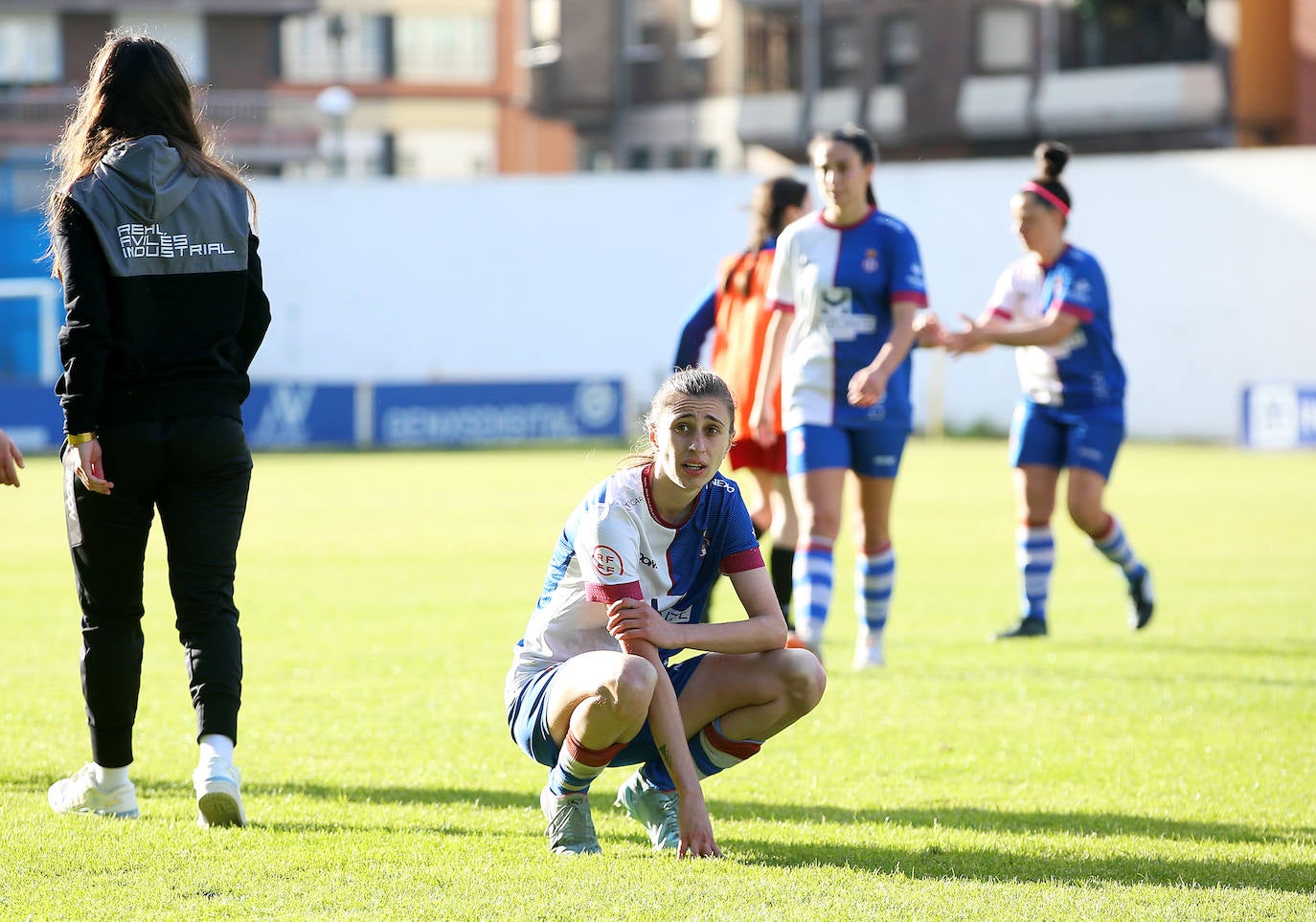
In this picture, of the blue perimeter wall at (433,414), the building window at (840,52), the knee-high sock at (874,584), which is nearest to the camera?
the knee-high sock at (874,584)

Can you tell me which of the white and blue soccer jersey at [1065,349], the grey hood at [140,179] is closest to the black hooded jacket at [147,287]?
the grey hood at [140,179]

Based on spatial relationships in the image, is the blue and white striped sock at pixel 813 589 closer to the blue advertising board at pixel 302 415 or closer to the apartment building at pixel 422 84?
the blue advertising board at pixel 302 415

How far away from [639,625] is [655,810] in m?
0.69

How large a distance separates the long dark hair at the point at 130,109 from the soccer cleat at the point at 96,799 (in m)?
1.59

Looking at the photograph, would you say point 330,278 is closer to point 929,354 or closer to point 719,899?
point 929,354

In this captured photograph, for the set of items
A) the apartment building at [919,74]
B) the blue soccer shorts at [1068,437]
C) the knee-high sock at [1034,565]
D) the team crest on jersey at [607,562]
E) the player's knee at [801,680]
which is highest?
the apartment building at [919,74]

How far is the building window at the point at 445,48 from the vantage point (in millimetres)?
66000

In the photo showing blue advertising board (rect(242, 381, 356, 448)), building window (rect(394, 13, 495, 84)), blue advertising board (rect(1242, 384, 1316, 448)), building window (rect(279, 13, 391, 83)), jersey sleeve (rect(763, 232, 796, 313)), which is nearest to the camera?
jersey sleeve (rect(763, 232, 796, 313))

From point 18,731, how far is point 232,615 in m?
1.90

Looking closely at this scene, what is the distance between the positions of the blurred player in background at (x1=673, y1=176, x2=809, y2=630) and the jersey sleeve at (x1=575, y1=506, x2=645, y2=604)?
383 centimetres

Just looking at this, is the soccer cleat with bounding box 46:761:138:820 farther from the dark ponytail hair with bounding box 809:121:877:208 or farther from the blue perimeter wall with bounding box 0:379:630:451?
the blue perimeter wall with bounding box 0:379:630:451

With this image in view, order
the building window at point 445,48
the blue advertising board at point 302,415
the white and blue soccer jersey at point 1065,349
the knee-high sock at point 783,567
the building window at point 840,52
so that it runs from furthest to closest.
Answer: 1. the building window at point 445,48
2. the building window at point 840,52
3. the blue advertising board at point 302,415
4. the white and blue soccer jersey at point 1065,349
5. the knee-high sock at point 783,567

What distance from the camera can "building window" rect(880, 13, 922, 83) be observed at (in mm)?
46281

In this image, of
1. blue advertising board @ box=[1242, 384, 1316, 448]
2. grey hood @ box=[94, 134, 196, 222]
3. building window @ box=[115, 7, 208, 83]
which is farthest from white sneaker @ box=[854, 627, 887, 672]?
building window @ box=[115, 7, 208, 83]
